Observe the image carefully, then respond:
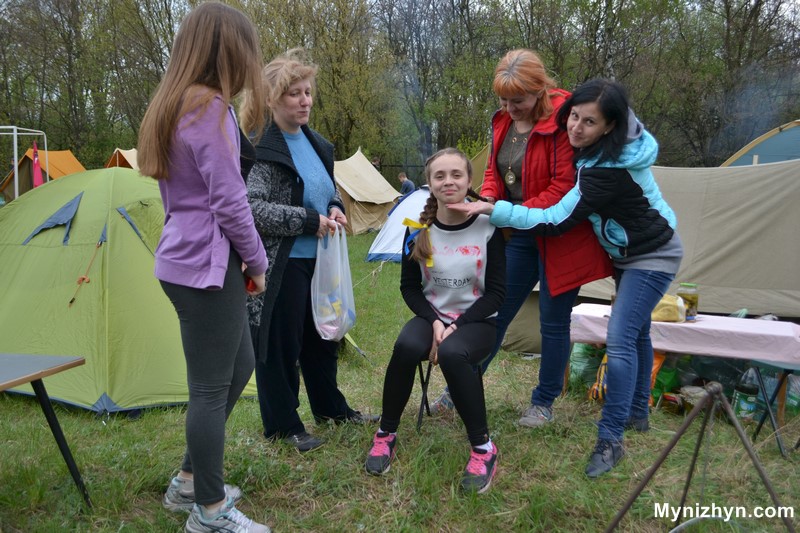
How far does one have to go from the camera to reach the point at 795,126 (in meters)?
7.95

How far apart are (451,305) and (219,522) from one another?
4.09 ft

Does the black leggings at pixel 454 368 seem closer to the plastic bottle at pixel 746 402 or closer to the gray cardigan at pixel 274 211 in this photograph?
the gray cardigan at pixel 274 211

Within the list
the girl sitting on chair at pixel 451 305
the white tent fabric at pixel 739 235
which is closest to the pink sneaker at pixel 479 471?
the girl sitting on chair at pixel 451 305

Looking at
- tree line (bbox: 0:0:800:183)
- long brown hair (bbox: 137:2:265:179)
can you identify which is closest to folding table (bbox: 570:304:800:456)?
long brown hair (bbox: 137:2:265:179)

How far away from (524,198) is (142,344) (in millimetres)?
2503

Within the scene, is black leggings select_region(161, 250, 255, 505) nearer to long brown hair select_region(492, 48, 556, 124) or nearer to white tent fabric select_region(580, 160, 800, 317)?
long brown hair select_region(492, 48, 556, 124)

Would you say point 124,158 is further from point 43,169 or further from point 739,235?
point 739,235

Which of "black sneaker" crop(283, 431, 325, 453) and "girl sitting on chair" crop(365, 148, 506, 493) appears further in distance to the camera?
"black sneaker" crop(283, 431, 325, 453)

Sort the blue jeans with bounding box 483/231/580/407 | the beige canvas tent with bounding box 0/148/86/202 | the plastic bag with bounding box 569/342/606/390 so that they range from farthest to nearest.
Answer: the beige canvas tent with bounding box 0/148/86/202
the plastic bag with bounding box 569/342/606/390
the blue jeans with bounding box 483/231/580/407

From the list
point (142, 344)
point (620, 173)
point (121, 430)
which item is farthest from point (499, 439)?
point (142, 344)

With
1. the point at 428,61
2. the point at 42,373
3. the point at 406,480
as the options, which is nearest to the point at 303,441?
the point at 406,480

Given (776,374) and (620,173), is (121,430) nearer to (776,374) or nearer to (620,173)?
(620,173)

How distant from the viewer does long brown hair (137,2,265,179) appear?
1696 mm

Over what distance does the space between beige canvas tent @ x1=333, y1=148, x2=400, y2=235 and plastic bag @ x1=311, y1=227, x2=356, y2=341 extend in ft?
35.9
